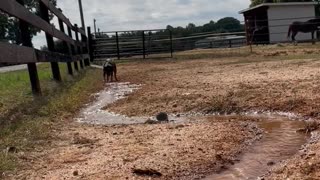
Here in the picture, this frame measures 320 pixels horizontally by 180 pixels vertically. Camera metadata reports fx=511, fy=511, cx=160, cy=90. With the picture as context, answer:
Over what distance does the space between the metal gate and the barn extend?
8.59 meters

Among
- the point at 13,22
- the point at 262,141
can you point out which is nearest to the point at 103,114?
the point at 262,141

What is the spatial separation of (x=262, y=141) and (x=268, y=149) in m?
0.37

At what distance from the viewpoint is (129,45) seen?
29.2 metres

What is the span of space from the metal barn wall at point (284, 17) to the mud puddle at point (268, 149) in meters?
30.0

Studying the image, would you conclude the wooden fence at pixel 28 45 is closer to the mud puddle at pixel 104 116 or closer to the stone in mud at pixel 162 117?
the mud puddle at pixel 104 116

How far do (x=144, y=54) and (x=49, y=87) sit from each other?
61.0 feet

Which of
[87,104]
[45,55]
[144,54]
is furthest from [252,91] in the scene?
[144,54]

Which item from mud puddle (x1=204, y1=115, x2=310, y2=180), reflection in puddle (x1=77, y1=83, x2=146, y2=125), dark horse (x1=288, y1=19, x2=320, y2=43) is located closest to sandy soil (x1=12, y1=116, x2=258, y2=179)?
mud puddle (x1=204, y1=115, x2=310, y2=180)

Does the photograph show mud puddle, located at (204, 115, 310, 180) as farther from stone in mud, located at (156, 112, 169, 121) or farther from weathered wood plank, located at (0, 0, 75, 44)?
weathered wood plank, located at (0, 0, 75, 44)

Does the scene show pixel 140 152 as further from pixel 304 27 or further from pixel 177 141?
pixel 304 27

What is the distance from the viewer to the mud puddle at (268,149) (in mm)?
4176

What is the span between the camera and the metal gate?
2833 centimetres

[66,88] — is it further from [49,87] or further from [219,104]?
[219,104]

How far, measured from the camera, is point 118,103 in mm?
8852
